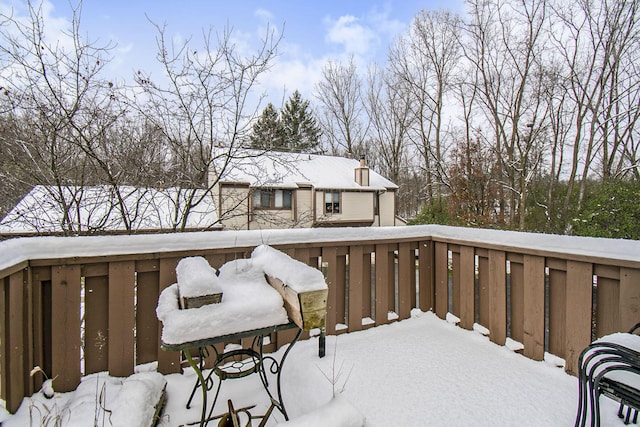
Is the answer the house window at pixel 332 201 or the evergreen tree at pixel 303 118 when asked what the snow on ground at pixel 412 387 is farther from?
the evergreen tree at pixel 303 118

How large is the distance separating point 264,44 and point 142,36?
56.0 inches

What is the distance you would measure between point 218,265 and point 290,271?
835 mm

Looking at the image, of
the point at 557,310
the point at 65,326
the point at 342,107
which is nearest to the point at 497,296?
the point at 557,310

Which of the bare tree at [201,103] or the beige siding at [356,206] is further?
the beige siding at [356,206]

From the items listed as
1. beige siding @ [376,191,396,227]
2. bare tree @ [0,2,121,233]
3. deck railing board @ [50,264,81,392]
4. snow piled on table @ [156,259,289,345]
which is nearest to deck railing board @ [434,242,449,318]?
snow piled on table @ [156,259,289,345]

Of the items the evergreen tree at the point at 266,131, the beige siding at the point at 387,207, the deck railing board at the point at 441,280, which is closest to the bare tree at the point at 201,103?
the evergreen tree at the point at 266,131

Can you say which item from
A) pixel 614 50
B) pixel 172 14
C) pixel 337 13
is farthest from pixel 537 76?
pixel 172 14

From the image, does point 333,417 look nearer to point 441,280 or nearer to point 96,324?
point 96,324

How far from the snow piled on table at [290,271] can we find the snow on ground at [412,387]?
53 centimetres

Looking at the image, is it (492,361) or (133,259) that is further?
(492,361)

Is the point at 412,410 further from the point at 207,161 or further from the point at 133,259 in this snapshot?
the point at 207,161

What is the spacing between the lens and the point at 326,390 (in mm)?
1618

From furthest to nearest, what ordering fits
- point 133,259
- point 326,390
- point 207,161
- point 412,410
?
point 207,161
point 133,259
point 326,390
point 412,410

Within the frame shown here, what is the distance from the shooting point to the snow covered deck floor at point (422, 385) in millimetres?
1480
